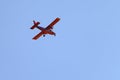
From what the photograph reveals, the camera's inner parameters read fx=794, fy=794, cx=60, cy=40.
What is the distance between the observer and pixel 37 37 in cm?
16975

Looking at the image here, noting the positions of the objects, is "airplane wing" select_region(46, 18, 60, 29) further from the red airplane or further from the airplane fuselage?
the airplane fuselage

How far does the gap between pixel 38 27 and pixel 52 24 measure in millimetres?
3506

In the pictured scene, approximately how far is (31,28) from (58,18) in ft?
21.0

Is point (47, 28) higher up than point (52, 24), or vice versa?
point (52, 24)

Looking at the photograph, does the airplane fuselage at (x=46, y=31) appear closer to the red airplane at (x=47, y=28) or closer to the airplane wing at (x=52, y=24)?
the red airplane at (x=47, y=28)

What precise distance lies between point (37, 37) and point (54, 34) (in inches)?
185

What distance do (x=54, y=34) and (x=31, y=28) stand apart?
17.4 ft

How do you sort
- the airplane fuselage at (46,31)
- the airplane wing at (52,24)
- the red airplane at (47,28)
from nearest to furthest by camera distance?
the red airplane at (47,28) → the airplane fuselage at (46,31) → the airplane wing at (52,24)

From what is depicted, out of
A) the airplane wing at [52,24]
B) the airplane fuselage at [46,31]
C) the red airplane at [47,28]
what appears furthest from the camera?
the airplane wing at [52,24]

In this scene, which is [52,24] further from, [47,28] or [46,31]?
[46,31]

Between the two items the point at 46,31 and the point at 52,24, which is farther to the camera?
the point at 52,24

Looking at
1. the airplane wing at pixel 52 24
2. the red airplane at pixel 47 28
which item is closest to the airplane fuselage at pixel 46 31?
the red airplane at pixel 47 28

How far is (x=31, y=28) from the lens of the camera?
541 ft

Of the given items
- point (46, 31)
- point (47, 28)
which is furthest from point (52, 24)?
point (46, 31)
